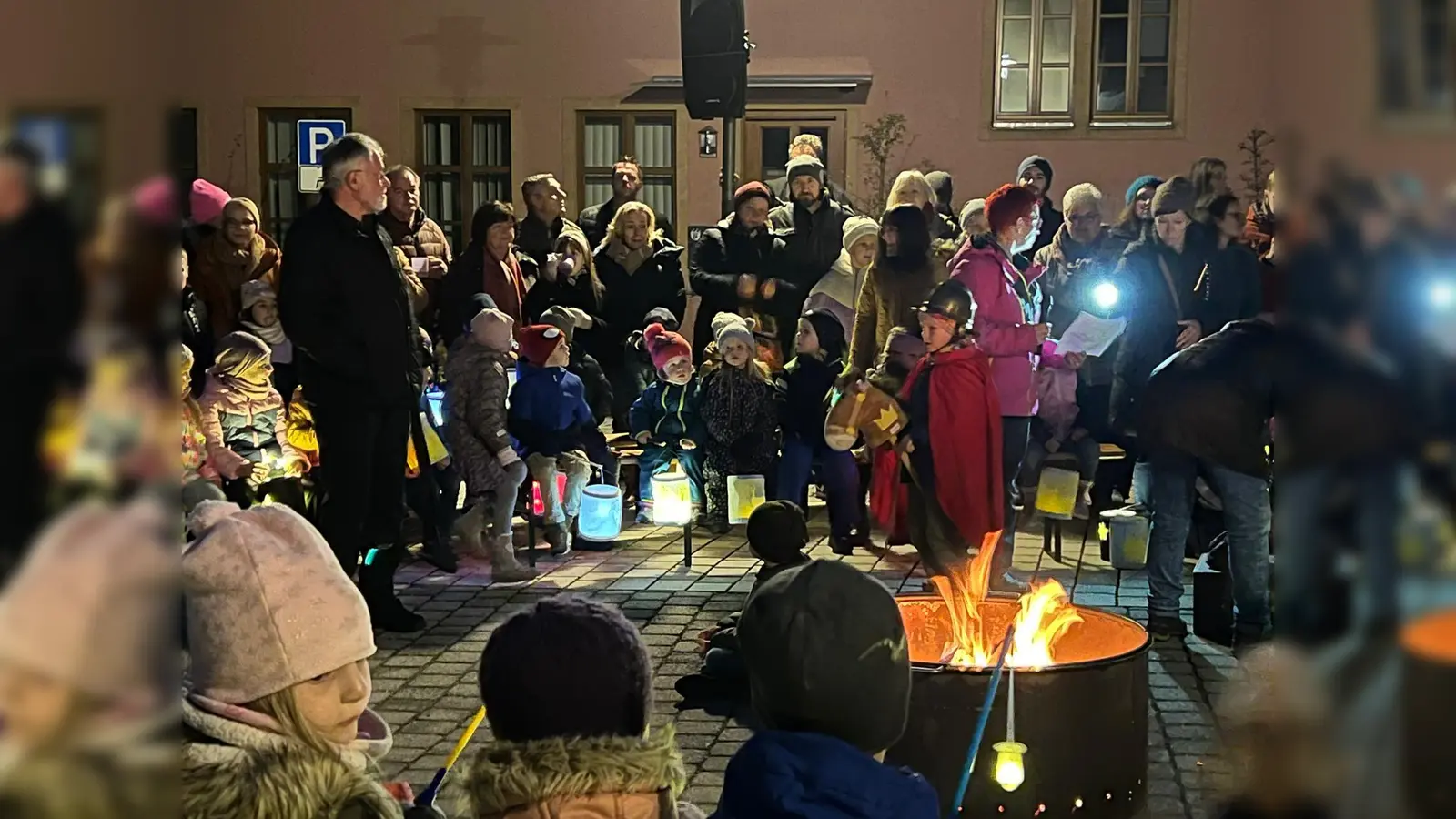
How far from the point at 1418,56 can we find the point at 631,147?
162 inches

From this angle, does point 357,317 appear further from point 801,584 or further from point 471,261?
point 801,584

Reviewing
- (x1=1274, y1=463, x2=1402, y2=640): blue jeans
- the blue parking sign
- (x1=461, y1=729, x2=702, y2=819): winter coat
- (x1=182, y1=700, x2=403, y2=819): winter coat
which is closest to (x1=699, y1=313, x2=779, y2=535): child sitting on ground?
the blue parking sign

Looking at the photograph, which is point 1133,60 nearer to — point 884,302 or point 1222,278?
point 884,302

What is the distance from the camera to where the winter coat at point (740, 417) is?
6402 mm

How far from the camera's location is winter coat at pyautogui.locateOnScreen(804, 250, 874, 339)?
6.89m

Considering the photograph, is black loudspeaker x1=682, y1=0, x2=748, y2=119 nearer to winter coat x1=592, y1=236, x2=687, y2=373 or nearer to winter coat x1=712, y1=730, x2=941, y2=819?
winter coat x1=592, y1=236, x2=687, y2=373

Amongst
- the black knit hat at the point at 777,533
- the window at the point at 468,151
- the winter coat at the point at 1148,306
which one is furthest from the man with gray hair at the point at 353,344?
the winter coat at the point at 1148,306

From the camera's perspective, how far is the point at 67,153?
317 millimetres

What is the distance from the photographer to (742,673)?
4.21 metres

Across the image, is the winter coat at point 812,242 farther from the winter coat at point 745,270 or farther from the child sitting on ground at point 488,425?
the child sitting on ground at point 488,425

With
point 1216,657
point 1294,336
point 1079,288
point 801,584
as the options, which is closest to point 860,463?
point 1079,288

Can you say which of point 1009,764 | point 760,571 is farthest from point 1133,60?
point 1009,764

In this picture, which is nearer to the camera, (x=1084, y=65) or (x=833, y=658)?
(x=833, y=658)

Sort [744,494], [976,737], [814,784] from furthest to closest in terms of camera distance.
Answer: [744,494] → [976,737] → [814,784]
